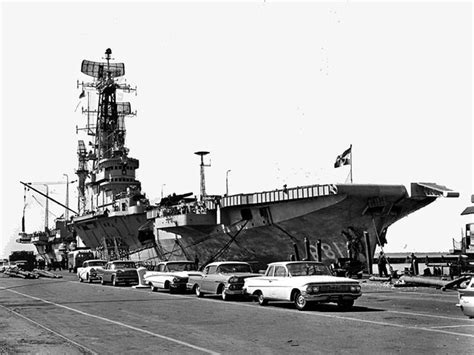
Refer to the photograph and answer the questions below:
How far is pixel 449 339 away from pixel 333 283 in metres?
5.08

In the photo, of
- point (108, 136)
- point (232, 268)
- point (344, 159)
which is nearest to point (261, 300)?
point (232, 268)

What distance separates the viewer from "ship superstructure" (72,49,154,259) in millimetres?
46344

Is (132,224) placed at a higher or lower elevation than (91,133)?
lower

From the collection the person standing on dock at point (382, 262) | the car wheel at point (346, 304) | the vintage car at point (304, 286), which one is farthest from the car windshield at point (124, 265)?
the car wheel at point (346, 304)

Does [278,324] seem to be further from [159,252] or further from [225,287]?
[159,252]

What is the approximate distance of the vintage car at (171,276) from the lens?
21688 mm

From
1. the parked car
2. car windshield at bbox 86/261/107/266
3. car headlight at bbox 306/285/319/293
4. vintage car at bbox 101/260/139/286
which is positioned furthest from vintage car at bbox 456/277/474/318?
the parked car

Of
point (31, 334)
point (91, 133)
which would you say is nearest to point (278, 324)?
point (31, 334)

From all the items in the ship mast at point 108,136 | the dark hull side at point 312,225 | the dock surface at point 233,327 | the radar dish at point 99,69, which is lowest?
the dock surface at point 233,327

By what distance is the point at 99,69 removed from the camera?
61.0 meters

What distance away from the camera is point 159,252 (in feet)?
141

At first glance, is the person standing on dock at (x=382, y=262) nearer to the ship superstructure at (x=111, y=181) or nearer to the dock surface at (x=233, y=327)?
the dock surface at (x=233, y=327)

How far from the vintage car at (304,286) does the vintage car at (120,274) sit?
1188cm

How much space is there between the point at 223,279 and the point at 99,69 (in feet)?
153
